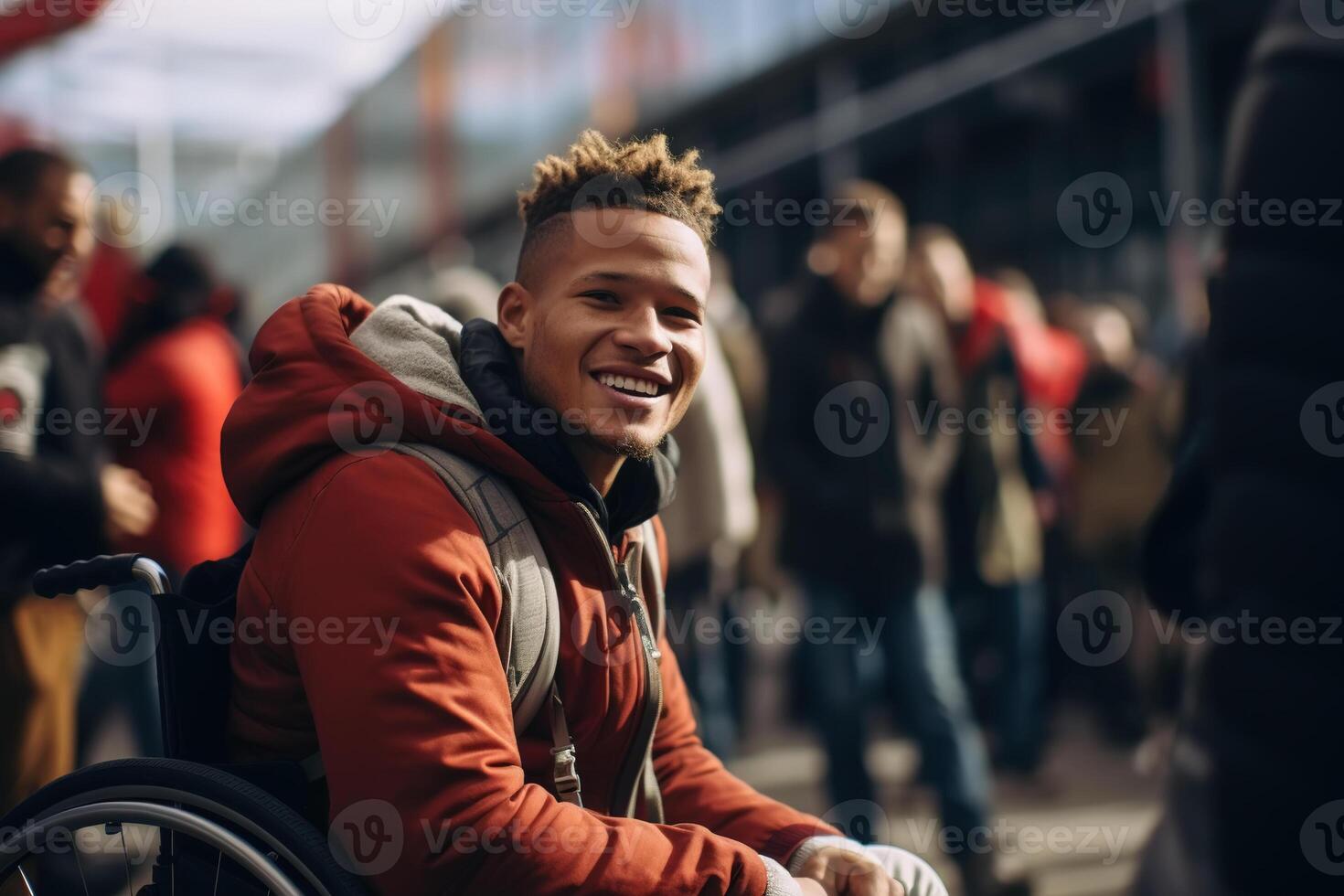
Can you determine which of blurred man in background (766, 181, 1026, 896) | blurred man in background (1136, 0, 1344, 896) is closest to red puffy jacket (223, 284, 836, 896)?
blurred man in background (1136, 0, 1344, 896)

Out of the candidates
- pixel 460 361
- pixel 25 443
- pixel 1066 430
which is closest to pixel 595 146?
pixel 460 361

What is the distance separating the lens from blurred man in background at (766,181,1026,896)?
14.1 ft

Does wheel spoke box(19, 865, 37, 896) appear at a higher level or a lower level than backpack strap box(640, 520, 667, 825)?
lower

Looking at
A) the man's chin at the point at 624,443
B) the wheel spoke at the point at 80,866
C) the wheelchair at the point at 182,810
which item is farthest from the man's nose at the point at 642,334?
the wheel spoke at the point at 80,866

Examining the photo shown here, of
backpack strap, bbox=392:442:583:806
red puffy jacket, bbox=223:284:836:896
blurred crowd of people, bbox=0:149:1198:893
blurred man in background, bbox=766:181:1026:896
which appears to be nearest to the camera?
red puffy jacket, bbox=223:284:836:896

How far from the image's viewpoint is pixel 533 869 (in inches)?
57.1

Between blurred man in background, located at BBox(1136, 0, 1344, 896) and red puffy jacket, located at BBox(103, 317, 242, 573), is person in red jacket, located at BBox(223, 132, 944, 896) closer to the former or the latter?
blurred man in background, located at BBox(1136, 0, 1344, 896)

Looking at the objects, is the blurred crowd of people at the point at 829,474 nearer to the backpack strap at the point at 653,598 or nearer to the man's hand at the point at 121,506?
the man's hand at the point at 121,506

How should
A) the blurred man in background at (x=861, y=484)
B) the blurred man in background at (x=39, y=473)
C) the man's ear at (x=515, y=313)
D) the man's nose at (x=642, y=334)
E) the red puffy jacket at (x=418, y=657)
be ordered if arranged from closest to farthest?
the red puffy jacket at (x=418, y=657) < the man's nose at (x=642, y=334) < the man's ear at (x=515, y=313) < the blurred man in background at (x=39, y=473) < the blurred man in background at (x=861, y=484)

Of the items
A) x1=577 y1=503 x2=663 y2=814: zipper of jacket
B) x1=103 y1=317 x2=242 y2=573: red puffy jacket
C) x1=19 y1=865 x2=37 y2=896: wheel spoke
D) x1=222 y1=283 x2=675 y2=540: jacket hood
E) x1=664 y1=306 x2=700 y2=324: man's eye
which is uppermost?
x1=103 y1=317 x2=242 y2=573: red puffy jacket

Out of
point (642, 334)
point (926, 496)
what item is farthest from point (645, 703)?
point (926, 496)

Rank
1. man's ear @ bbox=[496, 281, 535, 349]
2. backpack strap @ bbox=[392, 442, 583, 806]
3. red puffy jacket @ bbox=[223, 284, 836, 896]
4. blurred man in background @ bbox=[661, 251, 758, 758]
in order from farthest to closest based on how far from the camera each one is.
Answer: blurred man in background @ bbox=[661, 251, 758, 758] < man's ear @ bbox=[496, 281, 535, 349] < backpack strap @ bbox=[392, 442, 583, 806] < red puffy jacket @ bbox=[223, 284, 836, 896]

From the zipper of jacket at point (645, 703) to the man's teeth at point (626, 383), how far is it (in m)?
0.18

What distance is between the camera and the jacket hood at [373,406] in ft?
5.32
